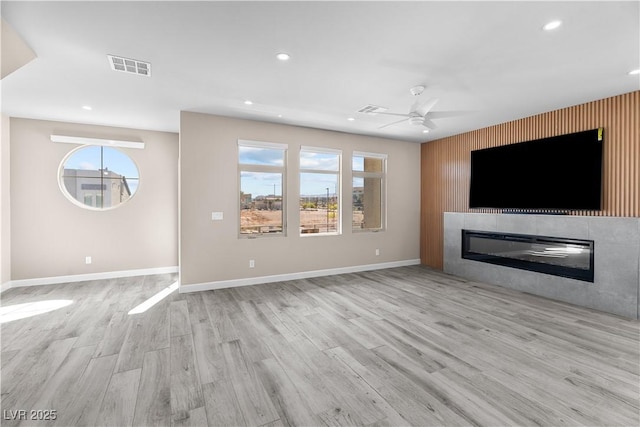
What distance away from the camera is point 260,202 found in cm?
530

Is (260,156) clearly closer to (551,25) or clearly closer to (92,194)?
(92,194)

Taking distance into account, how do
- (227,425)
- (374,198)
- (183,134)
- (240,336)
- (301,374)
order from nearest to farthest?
(227,425)
(301,374)
(240,336)
(183,134)
(374,198)

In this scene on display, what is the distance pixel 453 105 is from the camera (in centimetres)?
431

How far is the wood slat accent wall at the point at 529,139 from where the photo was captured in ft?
12.4

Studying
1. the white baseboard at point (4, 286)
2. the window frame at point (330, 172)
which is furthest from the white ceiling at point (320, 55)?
the white baseboard at point (4, 286)

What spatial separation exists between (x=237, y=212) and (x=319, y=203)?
65.3 inches

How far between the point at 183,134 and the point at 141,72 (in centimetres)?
145

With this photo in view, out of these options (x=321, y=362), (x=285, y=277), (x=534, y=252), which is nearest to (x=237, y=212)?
(x=285, y=277)

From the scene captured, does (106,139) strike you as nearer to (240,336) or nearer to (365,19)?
(240,336)

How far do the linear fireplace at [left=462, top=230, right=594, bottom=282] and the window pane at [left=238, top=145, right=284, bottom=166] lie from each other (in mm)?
3926

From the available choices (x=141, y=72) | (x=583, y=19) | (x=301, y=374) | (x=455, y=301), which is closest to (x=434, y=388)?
(x=301, y=374)

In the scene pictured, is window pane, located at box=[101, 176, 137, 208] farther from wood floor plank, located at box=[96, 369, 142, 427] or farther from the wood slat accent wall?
the wood slat accent wall

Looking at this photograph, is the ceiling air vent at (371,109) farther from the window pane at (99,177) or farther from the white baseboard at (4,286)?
the white baseboard at (4,286)

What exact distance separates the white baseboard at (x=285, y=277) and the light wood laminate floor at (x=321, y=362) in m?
0.44
